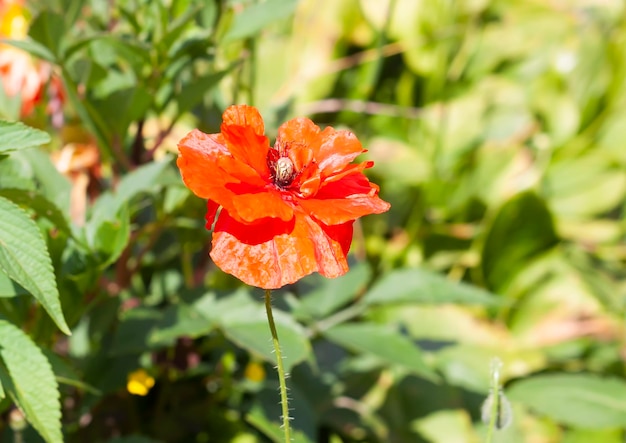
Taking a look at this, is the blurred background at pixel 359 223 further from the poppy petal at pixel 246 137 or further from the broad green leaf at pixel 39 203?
the poppy petal at pixel 246 137

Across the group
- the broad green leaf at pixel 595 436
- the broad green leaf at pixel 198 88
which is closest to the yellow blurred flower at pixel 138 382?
the broad green leaf at pixel 198 88

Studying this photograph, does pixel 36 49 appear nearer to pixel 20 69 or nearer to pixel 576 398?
pixel 20 69

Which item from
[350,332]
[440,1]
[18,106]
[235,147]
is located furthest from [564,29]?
[235,147]

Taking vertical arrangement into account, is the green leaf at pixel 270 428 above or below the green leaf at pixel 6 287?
below

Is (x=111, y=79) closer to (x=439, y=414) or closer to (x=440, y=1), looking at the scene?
(x=439, y=414)

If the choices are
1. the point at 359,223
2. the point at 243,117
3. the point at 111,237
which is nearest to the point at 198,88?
the point at 111,237

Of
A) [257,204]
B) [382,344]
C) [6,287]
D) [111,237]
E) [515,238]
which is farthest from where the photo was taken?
[515,238]

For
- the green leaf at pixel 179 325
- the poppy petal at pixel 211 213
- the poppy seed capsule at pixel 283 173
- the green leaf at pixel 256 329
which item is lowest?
the green leaf at pixel 179 325
